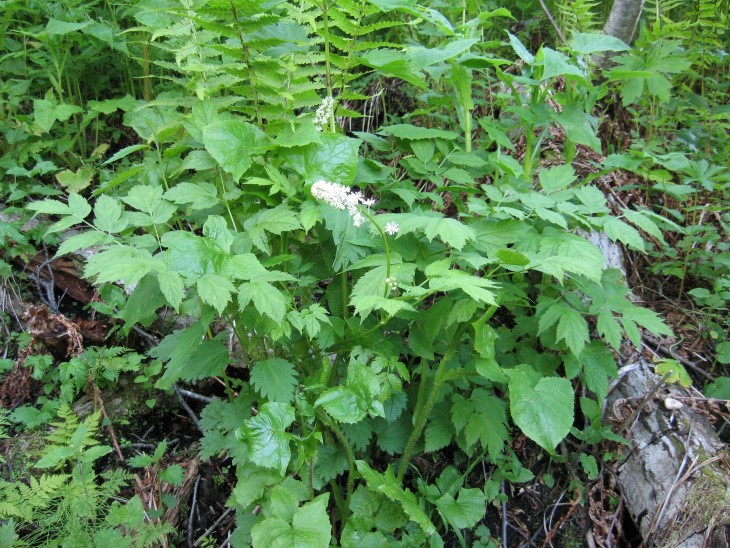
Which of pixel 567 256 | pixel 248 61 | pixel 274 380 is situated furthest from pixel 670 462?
pixel 248 61

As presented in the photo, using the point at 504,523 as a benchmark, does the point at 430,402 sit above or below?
above

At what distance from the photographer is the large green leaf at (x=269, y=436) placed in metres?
1.43

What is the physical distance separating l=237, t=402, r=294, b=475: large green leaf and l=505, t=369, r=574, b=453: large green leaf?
26.2 inches

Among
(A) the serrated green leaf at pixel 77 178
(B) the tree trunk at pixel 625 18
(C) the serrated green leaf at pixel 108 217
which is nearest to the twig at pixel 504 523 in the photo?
(C) the serrated green leaf at pixel 108 217

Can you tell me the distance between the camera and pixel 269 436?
1.45 m

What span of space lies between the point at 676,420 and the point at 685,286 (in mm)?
1078

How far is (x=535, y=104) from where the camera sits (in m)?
2.18

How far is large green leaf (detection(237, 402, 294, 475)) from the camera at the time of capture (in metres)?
1.43

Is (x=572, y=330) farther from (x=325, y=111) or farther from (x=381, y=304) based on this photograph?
(x=325, y=111)

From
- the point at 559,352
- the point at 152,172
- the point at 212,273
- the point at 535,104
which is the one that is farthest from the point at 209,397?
the point at 535,104

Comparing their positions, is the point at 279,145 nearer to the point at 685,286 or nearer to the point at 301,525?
the point at 301,525

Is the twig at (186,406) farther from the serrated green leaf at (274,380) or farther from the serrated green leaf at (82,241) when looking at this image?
the serrated green leaf at (82,241)

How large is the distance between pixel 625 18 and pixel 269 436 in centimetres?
366

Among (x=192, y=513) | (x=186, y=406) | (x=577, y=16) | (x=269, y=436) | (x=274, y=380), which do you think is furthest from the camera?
(x=577, y=16)
